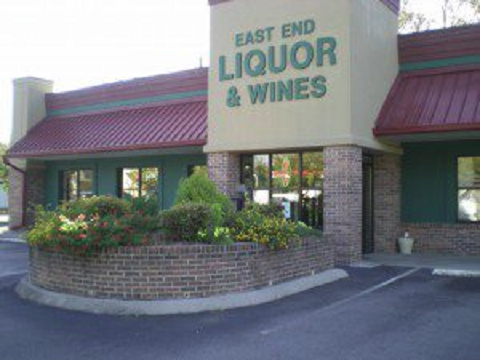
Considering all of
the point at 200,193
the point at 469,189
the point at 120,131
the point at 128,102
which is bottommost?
the point at 200,193

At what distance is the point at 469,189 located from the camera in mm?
15547

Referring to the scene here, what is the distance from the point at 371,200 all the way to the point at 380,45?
4.13 m

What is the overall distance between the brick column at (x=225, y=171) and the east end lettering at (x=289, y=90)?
1.75m

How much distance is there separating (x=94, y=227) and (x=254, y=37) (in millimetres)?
7778

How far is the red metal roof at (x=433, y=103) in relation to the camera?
1385cm

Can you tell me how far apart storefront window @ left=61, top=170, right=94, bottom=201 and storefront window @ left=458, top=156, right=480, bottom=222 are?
13.4 meters

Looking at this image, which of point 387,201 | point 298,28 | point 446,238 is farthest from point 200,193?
point 446,238

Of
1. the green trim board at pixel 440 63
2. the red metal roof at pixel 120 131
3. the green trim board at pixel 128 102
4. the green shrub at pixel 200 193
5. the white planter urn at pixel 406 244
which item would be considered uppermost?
the green trim board at pixel 440 63

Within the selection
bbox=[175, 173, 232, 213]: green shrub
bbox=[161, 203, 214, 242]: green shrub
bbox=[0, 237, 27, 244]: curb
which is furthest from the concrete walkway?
bbox=[0, 237, 27, 244]: curb

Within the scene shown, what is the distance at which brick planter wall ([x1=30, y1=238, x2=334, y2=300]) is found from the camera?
362 inches

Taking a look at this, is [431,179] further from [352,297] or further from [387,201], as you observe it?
[352,297]

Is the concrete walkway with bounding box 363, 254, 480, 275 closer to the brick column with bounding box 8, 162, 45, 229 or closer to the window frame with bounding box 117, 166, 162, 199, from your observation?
the window frame with bounding box 117, 166, 162, 199

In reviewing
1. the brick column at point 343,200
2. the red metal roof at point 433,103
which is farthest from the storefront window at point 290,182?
the red metal roof at point 433,103

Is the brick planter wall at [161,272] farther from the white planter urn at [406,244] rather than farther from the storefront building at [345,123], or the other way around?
the white planter urn at [406,244]
